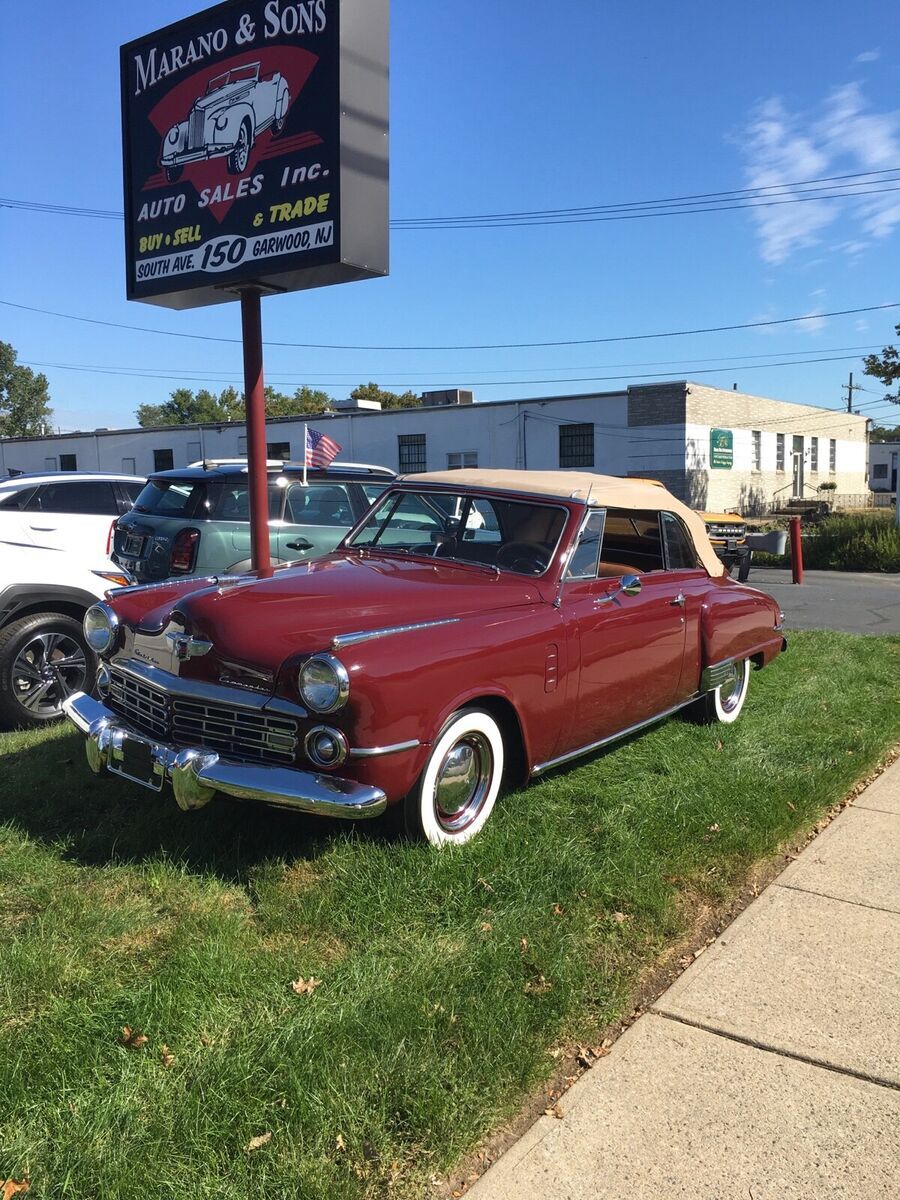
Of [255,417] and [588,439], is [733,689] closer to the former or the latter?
[255,417]

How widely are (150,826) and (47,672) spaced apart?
2452 millimetres

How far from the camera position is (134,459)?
4219 cm

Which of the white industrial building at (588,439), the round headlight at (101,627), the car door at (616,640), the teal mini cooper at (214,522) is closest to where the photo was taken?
the round headlight at (101,627)

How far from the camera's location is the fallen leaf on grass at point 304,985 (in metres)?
2.86

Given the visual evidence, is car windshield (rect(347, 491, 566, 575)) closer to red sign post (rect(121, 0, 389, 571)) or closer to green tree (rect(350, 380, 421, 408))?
red sign post (rect(121, 0, 389, 571))

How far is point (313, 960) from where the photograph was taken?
306cm

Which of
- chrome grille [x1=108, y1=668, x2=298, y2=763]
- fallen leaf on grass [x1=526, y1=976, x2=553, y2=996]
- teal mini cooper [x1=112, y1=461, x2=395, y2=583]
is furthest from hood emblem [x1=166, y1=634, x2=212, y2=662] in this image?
teal mini cooper [x1=112, y1=461, x2=395, y2=583]

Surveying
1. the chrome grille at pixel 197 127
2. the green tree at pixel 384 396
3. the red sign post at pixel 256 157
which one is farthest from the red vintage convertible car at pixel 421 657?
the green tree at pixel 384 396

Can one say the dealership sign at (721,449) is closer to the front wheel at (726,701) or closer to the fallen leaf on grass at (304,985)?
the front wheel at (726,701)

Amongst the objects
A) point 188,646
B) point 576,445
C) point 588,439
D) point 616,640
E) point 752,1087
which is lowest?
point 752,1087

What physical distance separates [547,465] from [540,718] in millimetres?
30279

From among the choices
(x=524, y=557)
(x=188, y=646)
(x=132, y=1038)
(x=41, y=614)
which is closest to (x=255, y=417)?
(x=41, y=614)

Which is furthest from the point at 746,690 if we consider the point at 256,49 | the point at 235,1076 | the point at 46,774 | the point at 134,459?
the point at 134,459

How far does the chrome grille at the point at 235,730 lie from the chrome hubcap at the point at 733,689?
3.54m
